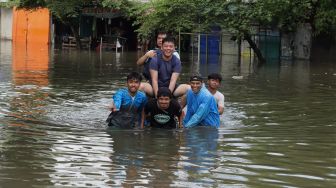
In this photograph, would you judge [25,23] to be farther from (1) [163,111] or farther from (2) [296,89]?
(1) [163,111]

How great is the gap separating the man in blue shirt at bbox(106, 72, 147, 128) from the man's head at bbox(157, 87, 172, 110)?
1.23 ft

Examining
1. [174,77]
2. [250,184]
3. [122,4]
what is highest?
[122,4]

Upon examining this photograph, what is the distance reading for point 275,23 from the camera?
30.3 m

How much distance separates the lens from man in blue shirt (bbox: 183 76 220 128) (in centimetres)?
1001

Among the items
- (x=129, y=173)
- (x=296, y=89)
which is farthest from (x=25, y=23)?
(x=129, y=173)

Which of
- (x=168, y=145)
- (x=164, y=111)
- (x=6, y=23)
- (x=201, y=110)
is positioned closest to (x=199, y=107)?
(x=201, y=110)

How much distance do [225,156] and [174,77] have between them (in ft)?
9.52

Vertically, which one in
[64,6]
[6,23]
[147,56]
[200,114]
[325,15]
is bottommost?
[200,114]

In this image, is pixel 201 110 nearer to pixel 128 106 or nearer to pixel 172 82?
pixel 172 82

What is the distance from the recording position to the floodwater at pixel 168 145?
6805mm

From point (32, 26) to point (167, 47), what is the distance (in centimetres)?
4519

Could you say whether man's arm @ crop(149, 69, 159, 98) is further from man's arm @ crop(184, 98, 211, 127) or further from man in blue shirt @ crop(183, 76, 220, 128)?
man's arm @ crop(184, 98, 211, 127)

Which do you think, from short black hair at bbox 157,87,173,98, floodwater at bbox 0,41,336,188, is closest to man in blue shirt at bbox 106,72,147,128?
floodwater at bbox 0,41,336,188

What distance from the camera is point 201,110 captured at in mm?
10141
